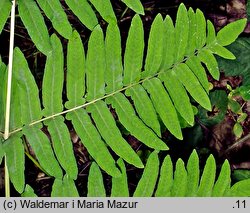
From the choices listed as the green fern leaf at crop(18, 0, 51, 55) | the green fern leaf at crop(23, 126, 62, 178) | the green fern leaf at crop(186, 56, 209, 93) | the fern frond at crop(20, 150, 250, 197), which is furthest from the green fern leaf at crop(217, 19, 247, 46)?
the green fern leaf at crop(23, 126, 62, 178)

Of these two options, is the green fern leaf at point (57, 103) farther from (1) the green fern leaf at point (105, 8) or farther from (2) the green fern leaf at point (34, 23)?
(1) the green fern leaf at point (105, 8)

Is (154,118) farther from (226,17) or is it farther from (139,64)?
(226,17)

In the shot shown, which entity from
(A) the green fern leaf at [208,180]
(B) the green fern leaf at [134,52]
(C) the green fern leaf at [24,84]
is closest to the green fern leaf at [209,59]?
(B) the green fern leaf at [134,52]

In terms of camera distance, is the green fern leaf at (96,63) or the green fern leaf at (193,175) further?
the green fern leaf at (193,175)

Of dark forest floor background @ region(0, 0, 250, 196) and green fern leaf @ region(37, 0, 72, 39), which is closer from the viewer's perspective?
green fern leaf @ region(37, 0, 72, 39)

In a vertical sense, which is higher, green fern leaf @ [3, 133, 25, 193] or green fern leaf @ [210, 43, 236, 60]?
green fern leaf @ [210, 43, 236, 60]

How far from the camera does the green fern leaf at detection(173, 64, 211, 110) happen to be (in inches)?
86.3

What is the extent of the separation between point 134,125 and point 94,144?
0.61 ft

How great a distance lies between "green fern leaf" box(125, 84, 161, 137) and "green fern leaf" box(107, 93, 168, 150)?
0.08 feet

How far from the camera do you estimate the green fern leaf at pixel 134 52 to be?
2.12m

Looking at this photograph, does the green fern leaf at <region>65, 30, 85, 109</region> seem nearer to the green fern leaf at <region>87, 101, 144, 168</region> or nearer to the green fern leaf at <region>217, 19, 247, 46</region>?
the green fern leaf at <region>87, 101, 144, 168</region>

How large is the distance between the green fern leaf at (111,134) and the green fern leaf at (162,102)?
7.8 inches

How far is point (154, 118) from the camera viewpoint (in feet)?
7.10

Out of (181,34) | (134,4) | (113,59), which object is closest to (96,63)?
(113,59)
